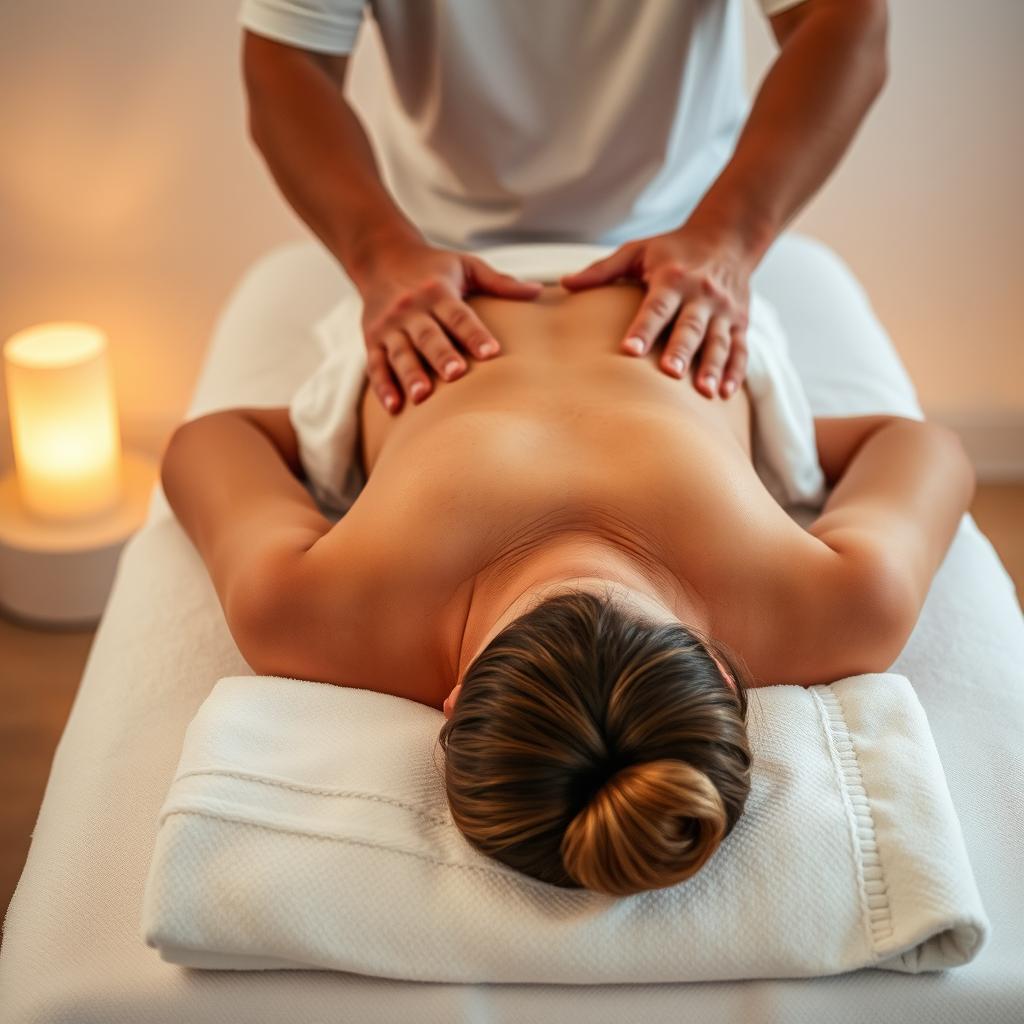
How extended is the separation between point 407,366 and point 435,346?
42 mm

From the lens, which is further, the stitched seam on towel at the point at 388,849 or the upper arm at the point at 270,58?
the upper arm at the point at 270,58

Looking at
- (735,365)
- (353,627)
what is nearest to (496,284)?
(735,365)

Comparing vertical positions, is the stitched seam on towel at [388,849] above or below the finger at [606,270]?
below

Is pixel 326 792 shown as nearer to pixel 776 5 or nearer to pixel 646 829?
pixel 646 829

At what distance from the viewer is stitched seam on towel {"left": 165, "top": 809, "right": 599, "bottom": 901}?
112 centimetres

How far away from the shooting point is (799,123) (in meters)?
1.79

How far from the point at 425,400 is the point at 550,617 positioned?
517mm

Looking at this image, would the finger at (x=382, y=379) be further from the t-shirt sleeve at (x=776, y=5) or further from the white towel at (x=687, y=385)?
the t-shirt sleeve at (x=776, y=5)

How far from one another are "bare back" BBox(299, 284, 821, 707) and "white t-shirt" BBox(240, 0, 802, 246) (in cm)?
53

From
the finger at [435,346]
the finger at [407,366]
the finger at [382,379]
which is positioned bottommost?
the finger at [382,379]

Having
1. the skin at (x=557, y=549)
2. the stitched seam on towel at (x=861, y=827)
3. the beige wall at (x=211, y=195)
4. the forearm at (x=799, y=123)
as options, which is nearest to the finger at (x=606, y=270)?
the forearm at (x=799, y=123)

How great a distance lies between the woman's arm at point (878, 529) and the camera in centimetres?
136

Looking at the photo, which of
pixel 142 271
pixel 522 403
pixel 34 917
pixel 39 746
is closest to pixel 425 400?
pixel 522 403

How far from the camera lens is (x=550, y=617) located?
45.4 inches
